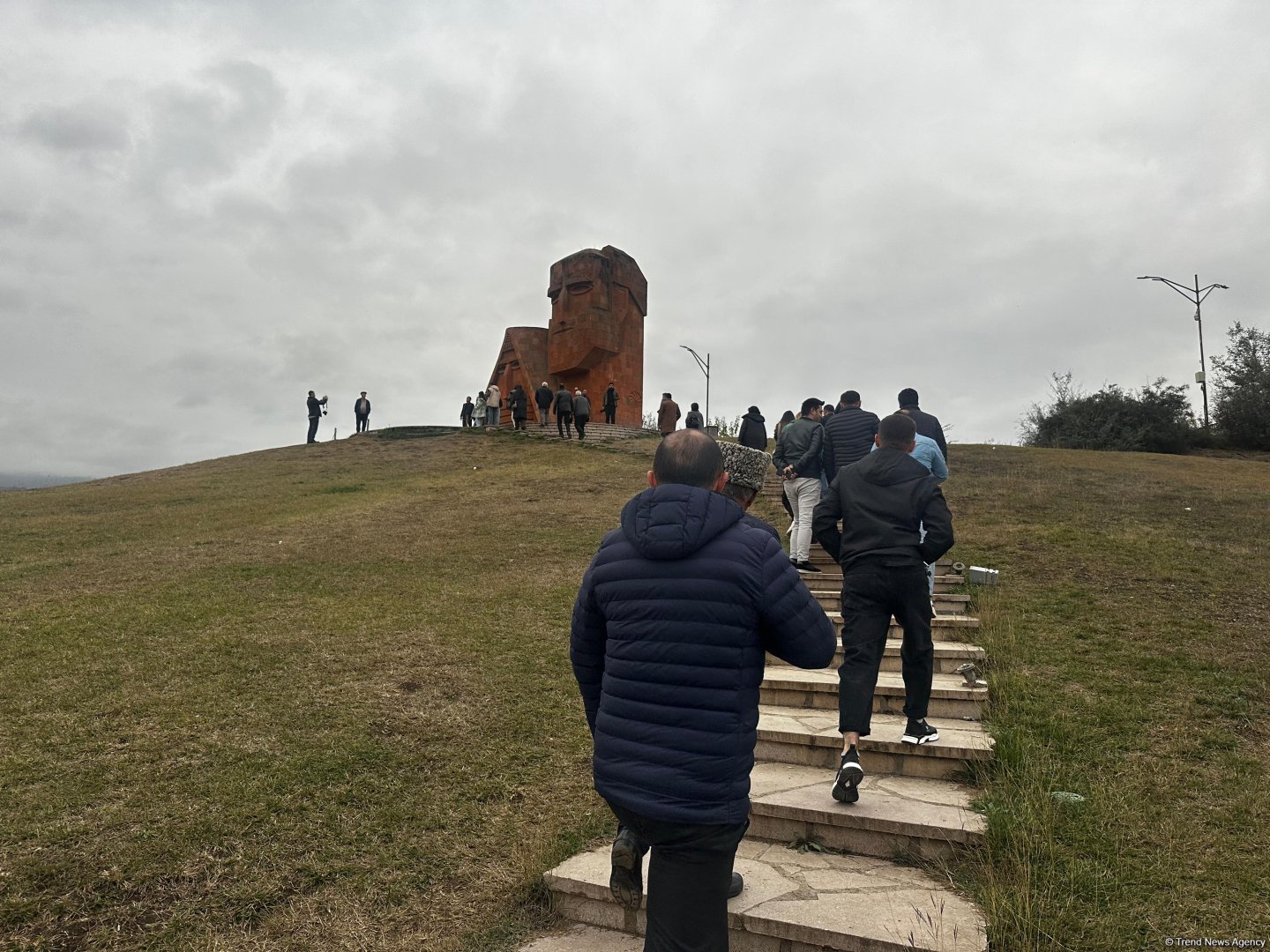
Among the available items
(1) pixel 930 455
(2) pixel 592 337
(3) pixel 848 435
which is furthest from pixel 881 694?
(2) pixel 592 337

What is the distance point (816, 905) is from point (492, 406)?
2602cm

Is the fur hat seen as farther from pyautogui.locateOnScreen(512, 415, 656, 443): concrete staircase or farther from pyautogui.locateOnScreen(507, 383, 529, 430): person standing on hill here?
pyautogui.locateOnScreen(507, 383, 529, 430): person standing on hill

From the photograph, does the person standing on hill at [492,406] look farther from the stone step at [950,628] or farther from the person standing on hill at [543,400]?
the stone step at [950,628]

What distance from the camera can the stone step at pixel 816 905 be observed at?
2.91m

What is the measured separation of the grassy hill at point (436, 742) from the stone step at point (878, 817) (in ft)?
0.65

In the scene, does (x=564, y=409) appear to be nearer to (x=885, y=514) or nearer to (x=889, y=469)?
(x=889, y=469)

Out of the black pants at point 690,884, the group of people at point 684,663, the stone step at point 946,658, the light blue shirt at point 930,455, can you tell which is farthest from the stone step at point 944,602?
the black pants at point 690,884

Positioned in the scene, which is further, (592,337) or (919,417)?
(592,337)

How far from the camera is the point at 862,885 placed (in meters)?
3.34

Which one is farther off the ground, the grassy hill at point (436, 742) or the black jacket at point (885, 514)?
the black jacket at point (885, 514)

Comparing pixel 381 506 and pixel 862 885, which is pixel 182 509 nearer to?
pixel 381 506

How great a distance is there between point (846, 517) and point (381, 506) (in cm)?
1236

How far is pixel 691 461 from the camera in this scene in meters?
2.42

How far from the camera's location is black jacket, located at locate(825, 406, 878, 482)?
780cm
